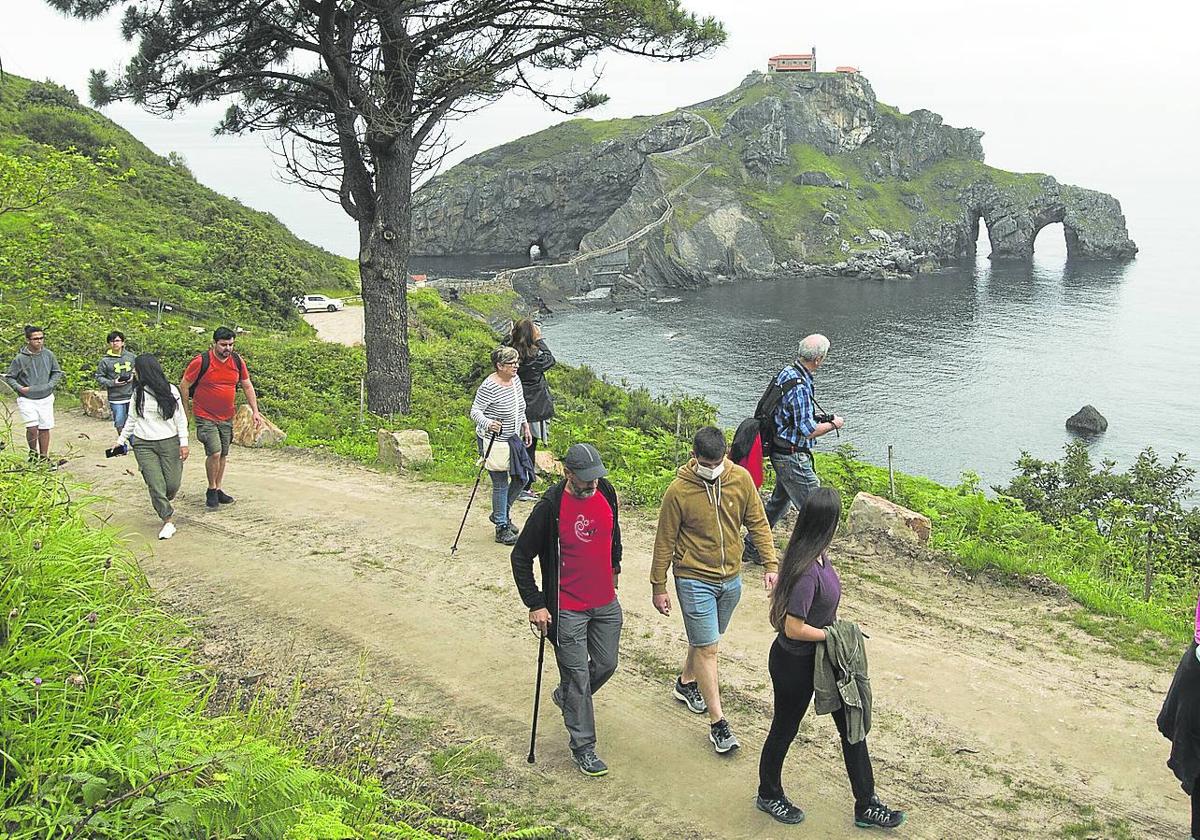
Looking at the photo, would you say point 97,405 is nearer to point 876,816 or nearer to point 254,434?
point 254,434

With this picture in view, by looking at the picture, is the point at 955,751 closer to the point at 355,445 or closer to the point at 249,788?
the point at 249,788

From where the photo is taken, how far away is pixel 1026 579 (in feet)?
26.5

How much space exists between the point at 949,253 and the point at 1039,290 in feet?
97.8


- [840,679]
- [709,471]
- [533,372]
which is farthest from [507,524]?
[840,679]

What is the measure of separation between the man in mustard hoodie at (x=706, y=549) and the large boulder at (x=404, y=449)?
281 inches

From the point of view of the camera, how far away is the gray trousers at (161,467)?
8734 mm

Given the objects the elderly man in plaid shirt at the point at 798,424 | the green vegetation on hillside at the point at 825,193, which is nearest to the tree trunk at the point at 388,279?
the elderly man in plaid shirt at the point at 798,424

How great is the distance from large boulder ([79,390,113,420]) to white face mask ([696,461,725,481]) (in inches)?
518

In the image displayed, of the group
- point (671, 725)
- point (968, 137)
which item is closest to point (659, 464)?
point (671, 725)

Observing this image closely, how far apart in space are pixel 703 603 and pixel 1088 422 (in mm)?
44456

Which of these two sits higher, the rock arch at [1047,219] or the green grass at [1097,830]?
the rock arch at [1047,219]

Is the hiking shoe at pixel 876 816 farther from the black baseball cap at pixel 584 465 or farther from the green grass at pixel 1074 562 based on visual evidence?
the green grass at pixel 1074 562

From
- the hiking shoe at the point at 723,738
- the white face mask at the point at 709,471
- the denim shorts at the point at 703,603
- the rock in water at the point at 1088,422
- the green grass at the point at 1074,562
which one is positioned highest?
the white face mask at the point at 709,471

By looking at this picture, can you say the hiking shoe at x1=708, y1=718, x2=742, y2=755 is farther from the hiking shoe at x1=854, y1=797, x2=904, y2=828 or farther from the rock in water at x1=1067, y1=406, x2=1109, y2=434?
the rock in water at x1=1067, y1=406, x2=1109, y2=434
